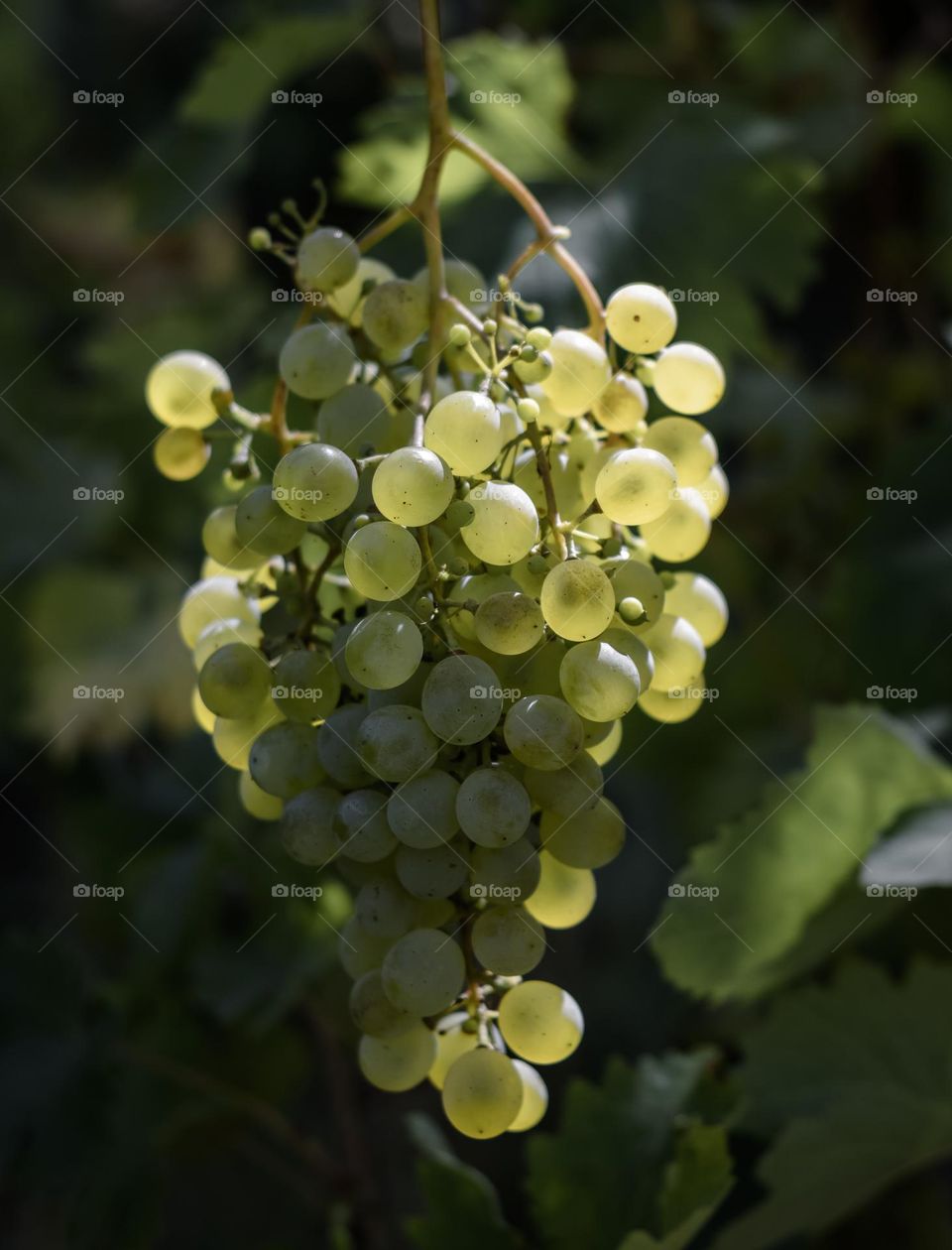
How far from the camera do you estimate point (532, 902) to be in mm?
531

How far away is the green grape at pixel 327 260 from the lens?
1.83ft

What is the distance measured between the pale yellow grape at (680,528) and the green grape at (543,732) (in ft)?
0.38

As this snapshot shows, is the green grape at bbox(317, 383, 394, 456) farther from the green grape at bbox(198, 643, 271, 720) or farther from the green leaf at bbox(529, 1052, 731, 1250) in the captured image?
the green leaf at bbox(529, 1052, 731, 1250)

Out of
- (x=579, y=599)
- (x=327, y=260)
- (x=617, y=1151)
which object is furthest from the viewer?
(x=617, y=1151)

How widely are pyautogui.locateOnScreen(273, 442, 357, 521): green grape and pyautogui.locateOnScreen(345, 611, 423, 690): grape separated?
5 centimetres

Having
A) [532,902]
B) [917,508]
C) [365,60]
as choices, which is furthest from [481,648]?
[365,60]

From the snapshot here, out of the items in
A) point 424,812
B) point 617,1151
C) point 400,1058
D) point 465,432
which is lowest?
point 617,1151

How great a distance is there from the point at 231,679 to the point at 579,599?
0.16 m

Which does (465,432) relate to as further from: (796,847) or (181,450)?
(796,847)

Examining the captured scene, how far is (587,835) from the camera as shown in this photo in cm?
50

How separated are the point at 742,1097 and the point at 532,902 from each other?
0.27m

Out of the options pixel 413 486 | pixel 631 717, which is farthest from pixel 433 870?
pixel 631 717

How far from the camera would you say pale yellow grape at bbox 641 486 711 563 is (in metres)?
0.55

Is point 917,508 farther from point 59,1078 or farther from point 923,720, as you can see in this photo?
point 59,1078
